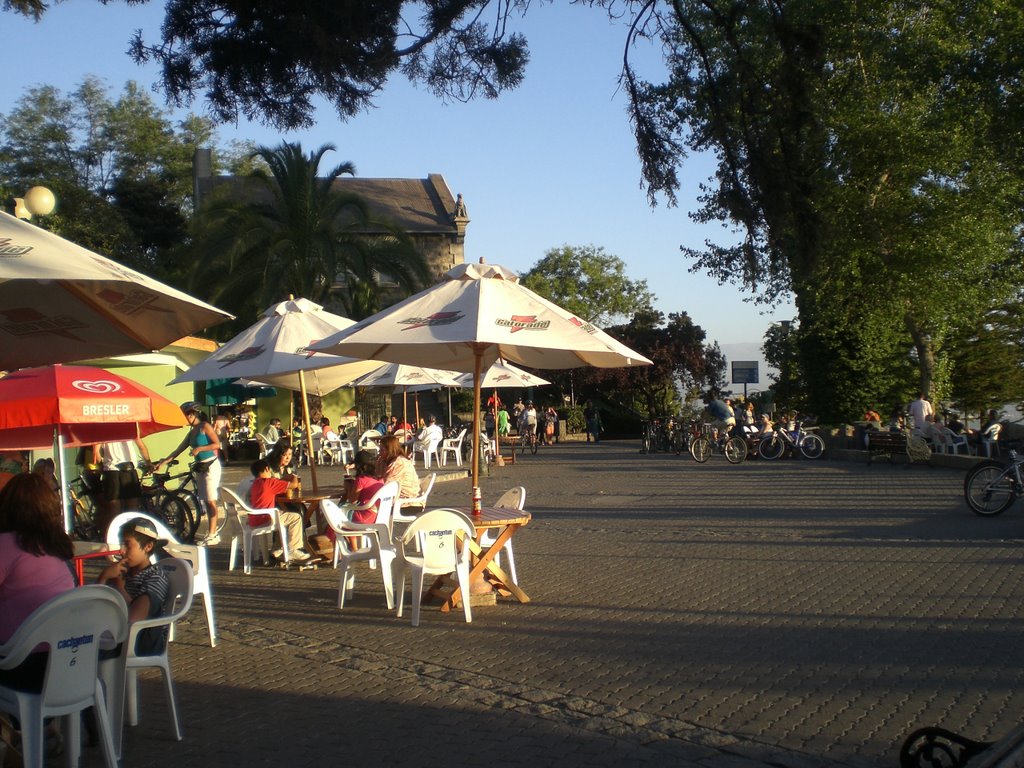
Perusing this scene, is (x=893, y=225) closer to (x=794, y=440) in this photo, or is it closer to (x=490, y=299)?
(x=794, y=440)

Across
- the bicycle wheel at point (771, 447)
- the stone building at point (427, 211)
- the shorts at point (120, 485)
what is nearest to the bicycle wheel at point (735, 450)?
the bicycle wheel at point (771, 447)

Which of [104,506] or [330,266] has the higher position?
[330,266]

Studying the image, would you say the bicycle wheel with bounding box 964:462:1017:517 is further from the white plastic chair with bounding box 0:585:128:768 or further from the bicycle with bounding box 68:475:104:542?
the white plastic chair with bounding box 0:585:128:768

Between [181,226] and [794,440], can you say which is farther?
[181,226]

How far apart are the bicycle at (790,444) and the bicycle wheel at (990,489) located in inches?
530

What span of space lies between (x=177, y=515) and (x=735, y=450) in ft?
53.4

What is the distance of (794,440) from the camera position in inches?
1070

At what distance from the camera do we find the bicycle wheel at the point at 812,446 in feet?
88.8

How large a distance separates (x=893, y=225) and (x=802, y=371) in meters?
7.54

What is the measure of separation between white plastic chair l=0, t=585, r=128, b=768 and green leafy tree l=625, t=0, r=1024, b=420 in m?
5.18

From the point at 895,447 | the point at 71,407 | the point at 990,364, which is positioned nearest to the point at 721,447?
the point at 895,447

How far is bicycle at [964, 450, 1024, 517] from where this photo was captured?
1326 cm

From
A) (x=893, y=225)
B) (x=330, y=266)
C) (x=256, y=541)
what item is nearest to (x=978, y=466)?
(x=256, y=541)

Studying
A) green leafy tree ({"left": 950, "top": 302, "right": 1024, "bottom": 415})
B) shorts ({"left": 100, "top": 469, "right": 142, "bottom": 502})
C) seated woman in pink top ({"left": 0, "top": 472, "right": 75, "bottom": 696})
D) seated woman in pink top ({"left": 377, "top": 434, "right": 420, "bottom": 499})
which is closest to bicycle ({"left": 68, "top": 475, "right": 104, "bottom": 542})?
shorts ({"left": 100, "top": 469, "right": 142, "bottom": 502})
